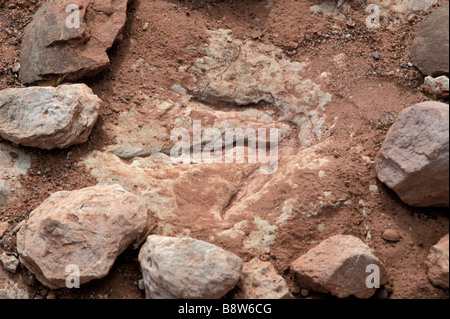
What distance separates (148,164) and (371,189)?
1747 mm

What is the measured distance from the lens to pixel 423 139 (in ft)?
12.2

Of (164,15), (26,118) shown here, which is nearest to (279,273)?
(26,118)

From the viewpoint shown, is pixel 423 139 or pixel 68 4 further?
pixel 68 4

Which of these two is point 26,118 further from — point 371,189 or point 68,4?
point 371,189

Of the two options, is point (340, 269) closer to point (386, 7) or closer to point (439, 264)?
point (439, 264)

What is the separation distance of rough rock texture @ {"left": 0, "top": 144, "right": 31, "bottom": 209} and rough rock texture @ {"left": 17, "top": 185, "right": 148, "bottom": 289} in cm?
42

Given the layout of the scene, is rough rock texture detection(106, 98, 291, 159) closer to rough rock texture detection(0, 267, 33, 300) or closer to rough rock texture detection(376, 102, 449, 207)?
rough rock texture detection(376, 102, 449, 207)

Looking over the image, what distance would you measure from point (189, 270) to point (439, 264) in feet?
5.47

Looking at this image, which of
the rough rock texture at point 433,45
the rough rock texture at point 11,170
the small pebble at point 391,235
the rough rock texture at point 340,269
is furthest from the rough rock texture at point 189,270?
the rough rock texture at point 433,45

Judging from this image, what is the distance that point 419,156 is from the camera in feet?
12.2

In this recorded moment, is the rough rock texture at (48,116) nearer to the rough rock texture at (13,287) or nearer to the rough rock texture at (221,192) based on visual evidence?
the rough rock texture at (221,192)

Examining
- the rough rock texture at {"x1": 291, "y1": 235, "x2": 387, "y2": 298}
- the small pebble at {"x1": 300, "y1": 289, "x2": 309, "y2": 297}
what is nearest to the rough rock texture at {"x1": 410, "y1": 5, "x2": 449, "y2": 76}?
the rough rock texture at {"x1": 291, "y1": 235, "x2": 387, "y2": 298}

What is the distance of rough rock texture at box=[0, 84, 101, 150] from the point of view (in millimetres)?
4254

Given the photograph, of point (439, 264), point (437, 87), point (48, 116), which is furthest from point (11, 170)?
point (437, 87)
